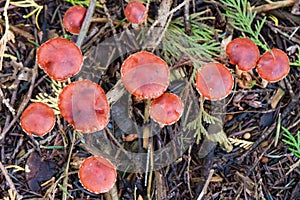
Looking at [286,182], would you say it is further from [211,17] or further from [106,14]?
[106,14]

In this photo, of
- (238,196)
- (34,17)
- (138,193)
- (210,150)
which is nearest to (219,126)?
(210,150)

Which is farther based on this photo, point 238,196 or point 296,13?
point 296,13

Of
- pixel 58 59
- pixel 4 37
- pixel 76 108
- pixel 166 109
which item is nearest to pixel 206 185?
pixel 166 109

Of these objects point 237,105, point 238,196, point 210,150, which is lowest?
point 238,196

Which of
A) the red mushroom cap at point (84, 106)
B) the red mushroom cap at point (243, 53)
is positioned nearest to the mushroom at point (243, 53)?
the red mushroom cap at point (243, 53)

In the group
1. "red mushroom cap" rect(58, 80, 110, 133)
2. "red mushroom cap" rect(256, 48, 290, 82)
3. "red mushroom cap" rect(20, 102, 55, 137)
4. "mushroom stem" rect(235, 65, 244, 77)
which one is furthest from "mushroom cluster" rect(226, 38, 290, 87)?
"red mushroom cap" rect(20, 102, 55, 137)

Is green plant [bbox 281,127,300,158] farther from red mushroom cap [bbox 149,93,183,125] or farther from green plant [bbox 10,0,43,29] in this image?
green plant [bbox 10,0,43,29]

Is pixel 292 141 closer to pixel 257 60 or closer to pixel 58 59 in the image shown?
pixel 257 60
